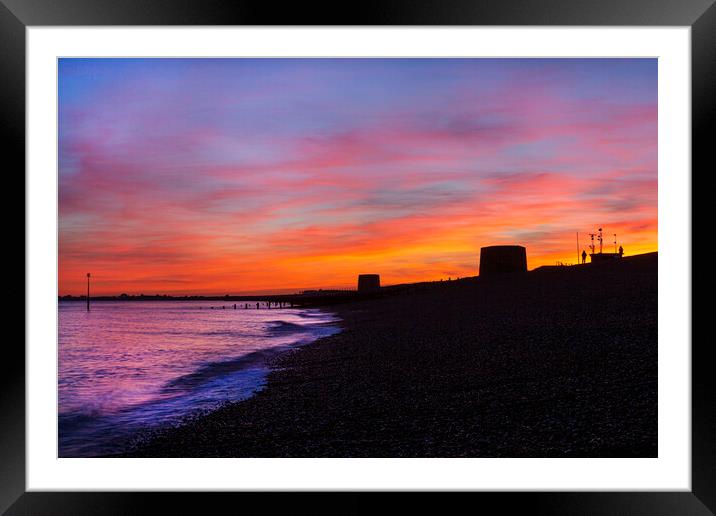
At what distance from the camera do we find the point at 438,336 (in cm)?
1318

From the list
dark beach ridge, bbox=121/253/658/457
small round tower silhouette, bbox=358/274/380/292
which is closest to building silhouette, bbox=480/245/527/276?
dark beach ridge, bbox=121/253/658/457

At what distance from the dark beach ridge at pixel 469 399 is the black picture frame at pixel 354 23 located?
135 cm

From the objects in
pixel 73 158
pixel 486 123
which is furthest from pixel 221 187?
pixel 486 123

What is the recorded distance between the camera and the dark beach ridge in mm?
4875

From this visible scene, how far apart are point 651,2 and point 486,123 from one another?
104ft

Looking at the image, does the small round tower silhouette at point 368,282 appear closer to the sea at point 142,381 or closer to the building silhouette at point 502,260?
the building silhouette at point 502,260

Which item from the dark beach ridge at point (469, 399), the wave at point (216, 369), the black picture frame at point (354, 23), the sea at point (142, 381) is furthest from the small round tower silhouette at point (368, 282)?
the black picture frame at point (354, 23)

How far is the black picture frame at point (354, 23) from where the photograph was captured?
304 centimetres

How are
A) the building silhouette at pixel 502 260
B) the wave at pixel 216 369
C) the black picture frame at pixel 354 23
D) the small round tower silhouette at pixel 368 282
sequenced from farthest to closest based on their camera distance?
the small round tower silhouette at pixel 368 282, the building silhouette at pixel 502 260, the wave at pixel 216 369, the black picture frame at pixel 354 23

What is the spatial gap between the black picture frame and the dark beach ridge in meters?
1.35

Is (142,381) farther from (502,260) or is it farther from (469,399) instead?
(502,260)

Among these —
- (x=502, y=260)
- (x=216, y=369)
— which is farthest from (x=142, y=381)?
(x=502, y=260)

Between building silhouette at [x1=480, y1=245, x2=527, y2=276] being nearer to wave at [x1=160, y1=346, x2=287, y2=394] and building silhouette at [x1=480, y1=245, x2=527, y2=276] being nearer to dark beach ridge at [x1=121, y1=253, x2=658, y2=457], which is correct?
wave at [x1=160, y1=346, x2=287, y2=394]

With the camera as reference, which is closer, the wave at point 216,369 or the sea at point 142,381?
the sea at point 142,381
